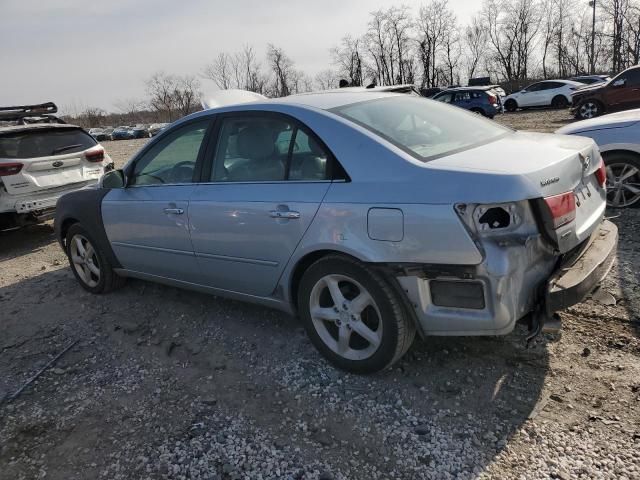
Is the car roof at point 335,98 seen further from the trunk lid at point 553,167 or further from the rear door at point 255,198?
the trunk lid at point 553,167

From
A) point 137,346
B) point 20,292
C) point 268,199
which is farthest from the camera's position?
point 20,292

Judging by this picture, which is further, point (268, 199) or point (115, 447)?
point (268, 199)

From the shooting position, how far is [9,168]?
638 cm

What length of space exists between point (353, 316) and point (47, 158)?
5.75 m

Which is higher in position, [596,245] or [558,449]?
[596,245]

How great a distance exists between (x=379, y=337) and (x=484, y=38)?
6406 cm

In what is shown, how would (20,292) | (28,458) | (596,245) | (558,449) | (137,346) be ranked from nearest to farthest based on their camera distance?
(558,449) → (28,458) → (596,245) → (137,346) → (20,292)

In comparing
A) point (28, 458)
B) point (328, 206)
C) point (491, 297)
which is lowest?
point (28, 458)

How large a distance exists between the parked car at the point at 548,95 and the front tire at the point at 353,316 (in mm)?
25077

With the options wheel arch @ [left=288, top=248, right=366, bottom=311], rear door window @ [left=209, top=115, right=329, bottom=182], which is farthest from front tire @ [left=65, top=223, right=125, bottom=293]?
wheel arch @ [left=288, top=248, right=366, bottom=311]

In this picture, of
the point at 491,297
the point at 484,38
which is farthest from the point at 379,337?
the point at 484,38

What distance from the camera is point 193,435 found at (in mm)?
2604

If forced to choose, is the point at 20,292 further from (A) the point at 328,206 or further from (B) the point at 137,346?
(A) the point at 328,206

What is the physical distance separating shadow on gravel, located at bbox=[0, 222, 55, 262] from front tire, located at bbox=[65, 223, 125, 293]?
7.89 feet
